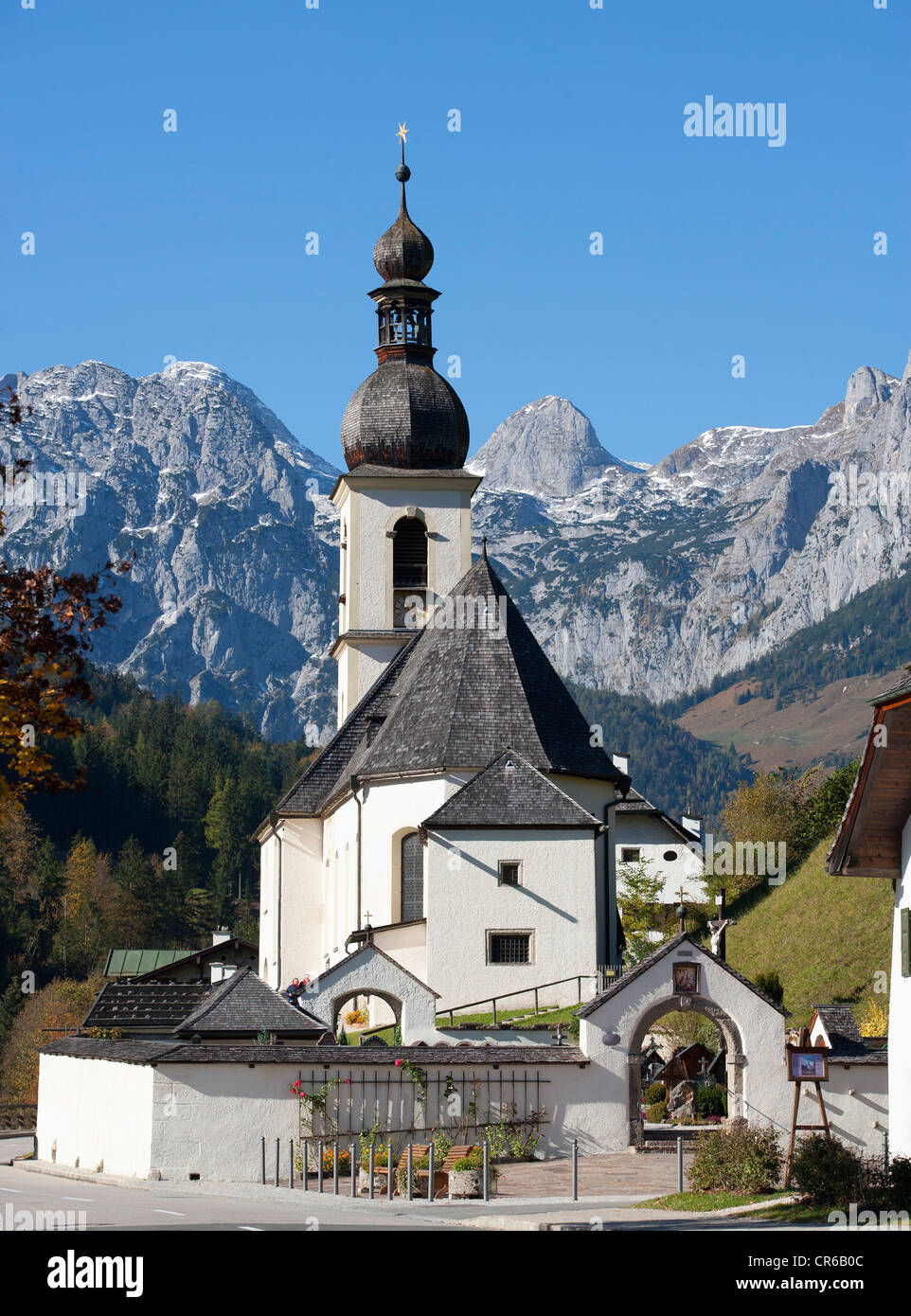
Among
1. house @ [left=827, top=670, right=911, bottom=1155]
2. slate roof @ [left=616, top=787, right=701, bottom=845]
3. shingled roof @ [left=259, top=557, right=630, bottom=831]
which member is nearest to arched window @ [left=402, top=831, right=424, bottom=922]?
shingled roof @ [left=259, top=557, right=630, bottom=831]

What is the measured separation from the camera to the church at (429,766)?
38.4 m

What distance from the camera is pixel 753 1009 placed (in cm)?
2872

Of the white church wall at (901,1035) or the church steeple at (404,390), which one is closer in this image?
the white church wall at (901,1035)

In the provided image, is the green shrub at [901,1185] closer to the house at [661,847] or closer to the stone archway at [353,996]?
the stone archway at [353,996]

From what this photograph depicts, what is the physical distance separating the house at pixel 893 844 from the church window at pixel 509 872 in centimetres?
1685

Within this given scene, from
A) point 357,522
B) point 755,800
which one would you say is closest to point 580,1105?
point 357,522

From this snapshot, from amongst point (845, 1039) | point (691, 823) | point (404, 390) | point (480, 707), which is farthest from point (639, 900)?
point (845, 1039)

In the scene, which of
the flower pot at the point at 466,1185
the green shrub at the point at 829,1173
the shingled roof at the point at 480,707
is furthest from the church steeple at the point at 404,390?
the green shrub at the point at 829,1173

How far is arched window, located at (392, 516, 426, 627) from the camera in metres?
57.2

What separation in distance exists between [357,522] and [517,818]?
20503 millimetres

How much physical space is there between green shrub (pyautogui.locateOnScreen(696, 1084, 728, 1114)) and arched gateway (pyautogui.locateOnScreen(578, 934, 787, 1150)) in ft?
17.4

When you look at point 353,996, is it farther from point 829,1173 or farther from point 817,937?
point 817,937

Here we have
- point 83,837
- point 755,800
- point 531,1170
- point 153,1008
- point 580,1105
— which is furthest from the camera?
point 83,837

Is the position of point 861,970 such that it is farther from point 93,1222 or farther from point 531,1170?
point 93,1222
